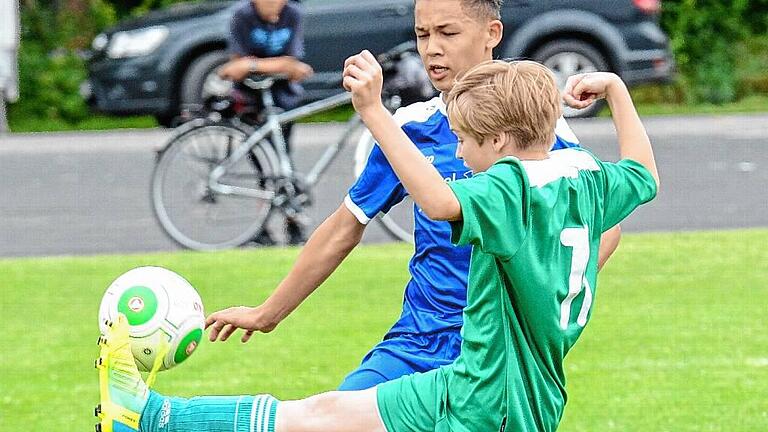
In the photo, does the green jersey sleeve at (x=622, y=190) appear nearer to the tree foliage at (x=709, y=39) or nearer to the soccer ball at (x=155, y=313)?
the soccer ball at (x=155, y=313)

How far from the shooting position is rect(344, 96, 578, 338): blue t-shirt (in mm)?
4266

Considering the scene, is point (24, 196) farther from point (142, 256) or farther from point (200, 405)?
point (200, 405)

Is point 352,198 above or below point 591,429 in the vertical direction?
above

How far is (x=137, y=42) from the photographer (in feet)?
63.0

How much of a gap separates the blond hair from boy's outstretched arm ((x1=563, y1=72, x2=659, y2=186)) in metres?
0.47

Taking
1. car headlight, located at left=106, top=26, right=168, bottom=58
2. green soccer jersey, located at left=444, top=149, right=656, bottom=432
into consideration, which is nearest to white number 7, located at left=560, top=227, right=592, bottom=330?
green soccer jersey, located at left=444, top=149, right=656, bottom=432

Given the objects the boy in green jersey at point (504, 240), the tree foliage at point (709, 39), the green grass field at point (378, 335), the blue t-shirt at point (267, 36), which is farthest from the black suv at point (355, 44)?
the boy in green jersey at point (504, 240)

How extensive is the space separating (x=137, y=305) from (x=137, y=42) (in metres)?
15.1

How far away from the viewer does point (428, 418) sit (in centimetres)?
382

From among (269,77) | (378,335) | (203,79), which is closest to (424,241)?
(378,335)

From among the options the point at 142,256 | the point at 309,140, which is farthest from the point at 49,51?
the point at 142,256

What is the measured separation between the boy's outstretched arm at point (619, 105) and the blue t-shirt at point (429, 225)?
0.36 ft

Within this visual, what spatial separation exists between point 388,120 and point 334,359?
152 inches

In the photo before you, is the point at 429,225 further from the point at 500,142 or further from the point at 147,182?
the point at 147,182
